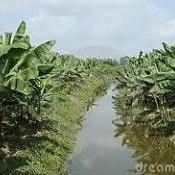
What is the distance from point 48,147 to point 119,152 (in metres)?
4.11

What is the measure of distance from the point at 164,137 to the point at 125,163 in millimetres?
2123

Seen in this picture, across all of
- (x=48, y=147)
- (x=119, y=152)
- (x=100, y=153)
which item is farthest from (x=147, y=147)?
(x=48, y=147)

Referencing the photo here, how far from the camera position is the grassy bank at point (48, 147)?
38.4 ft

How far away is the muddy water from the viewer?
47.6 feet

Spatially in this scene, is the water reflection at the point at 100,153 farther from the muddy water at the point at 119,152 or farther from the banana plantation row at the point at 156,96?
the banana plantation row at the point at 156,96

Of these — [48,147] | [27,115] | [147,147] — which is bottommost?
[147,147]

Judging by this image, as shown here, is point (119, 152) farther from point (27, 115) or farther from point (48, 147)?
point (48, 147)

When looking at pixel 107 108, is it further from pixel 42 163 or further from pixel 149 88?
pixel 42 163

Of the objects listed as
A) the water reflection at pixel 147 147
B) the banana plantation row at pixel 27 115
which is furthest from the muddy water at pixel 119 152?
the banana plantation row at pixel 27 115

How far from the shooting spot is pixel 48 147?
556 inches

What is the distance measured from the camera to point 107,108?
31.5m

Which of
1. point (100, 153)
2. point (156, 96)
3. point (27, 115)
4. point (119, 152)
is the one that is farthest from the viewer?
point (156, 96)

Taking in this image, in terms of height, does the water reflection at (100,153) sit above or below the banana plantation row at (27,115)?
below

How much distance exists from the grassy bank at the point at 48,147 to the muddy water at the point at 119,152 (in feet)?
1.65
